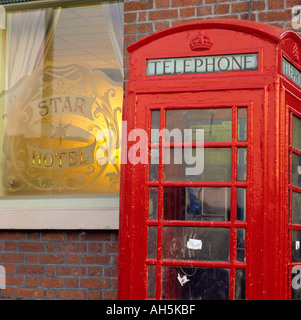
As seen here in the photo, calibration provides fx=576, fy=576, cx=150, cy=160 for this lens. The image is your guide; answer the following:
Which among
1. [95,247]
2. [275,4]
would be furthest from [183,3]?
[95,247]

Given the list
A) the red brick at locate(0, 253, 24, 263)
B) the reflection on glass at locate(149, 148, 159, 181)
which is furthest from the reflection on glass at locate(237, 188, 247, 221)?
the red brick at locate(0, 253, 24, 263)

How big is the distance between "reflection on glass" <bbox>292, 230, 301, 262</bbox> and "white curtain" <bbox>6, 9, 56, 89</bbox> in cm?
281

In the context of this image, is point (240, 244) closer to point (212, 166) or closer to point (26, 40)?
point (212, 166)

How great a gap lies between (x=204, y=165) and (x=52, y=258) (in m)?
1.97

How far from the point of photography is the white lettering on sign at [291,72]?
337cm

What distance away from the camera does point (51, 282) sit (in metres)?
4.75

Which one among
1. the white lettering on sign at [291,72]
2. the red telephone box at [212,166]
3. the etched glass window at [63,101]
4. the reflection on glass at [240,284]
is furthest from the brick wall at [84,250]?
the reflection on glass at [240,284]

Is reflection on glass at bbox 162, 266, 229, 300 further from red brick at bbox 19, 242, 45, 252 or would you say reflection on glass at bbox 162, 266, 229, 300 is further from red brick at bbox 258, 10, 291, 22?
red brick at bbox 258, 10, 291, 22

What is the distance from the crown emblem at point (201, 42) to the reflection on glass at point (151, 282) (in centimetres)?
132

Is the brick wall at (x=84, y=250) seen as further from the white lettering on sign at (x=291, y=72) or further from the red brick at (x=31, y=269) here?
the white lettering on sign at (x=291, y=72)

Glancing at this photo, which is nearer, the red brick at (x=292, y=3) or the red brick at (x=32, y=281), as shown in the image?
the red brick at (x=292, y=3)

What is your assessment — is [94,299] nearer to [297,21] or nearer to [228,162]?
[228,162]

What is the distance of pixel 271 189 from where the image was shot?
10.4 feet

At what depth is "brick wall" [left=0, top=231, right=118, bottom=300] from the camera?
15.2 ft
